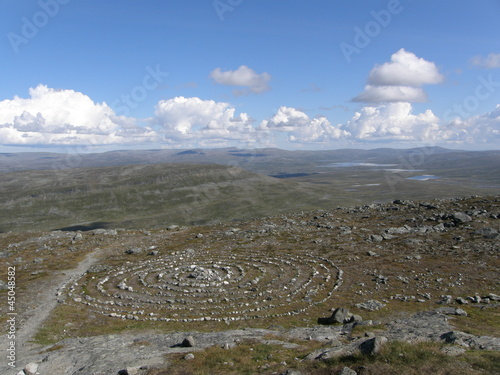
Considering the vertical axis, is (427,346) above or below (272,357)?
above

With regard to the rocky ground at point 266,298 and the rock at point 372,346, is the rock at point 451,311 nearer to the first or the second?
the rocky ground at point 266,298

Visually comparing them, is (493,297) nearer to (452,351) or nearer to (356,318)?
(356,318)

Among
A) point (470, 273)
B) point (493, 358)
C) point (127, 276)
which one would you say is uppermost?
point (493, 358)

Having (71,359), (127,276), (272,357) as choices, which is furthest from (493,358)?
(127,276)

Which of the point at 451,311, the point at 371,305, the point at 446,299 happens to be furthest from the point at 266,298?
the point at 446,299

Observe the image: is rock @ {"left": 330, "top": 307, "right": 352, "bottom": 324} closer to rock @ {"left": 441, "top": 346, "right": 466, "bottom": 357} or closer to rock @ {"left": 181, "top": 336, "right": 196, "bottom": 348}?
rock @ {"left": 441, "top": 346, "right": 466, "bottom": 357}

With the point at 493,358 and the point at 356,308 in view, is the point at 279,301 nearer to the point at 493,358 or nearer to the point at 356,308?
the point at 356,308

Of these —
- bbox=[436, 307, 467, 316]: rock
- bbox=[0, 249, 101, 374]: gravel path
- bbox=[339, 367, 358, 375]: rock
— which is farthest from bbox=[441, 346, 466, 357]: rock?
bbox=[0, 249, 101, 374]: gravel path

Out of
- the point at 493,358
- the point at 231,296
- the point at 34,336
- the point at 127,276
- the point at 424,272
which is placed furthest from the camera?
the point at 127,276
